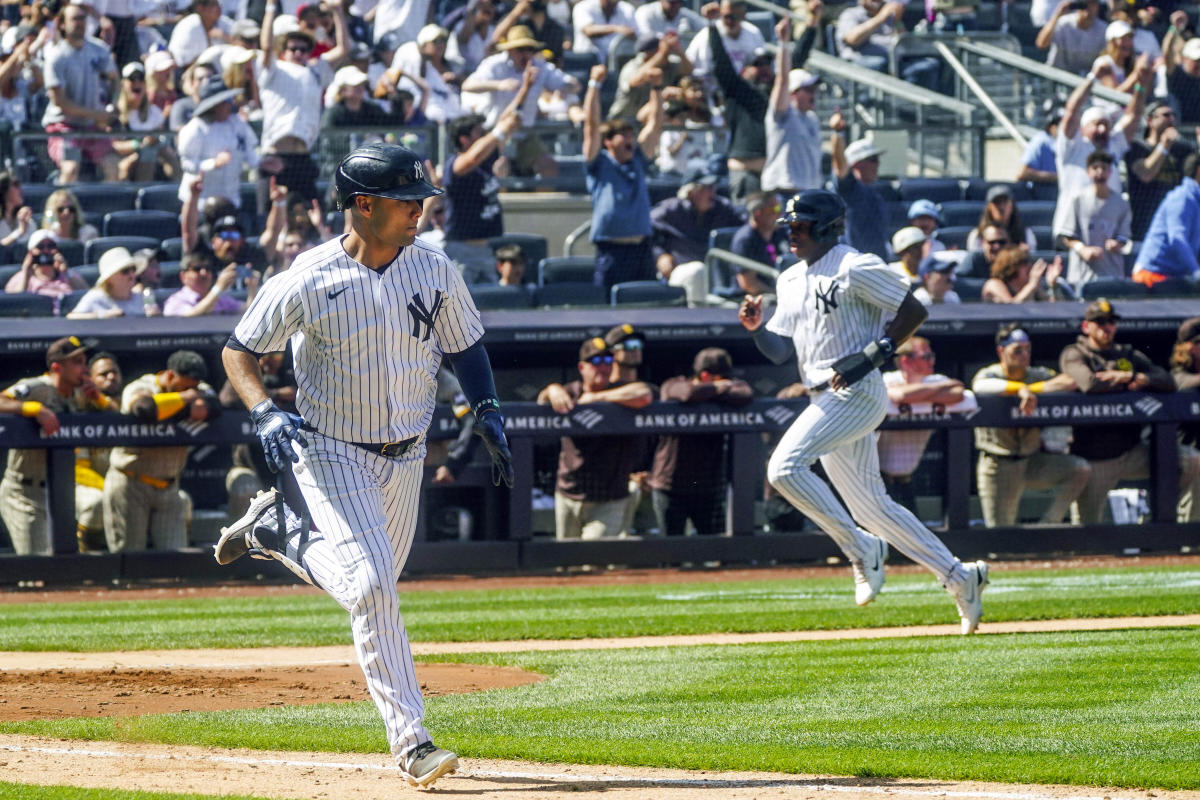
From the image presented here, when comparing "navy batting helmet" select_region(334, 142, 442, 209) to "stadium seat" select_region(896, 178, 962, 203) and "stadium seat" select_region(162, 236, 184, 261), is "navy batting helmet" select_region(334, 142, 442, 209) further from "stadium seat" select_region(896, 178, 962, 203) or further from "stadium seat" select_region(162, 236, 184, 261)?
"stadium seat" select_region(896, 178, 962, 203)

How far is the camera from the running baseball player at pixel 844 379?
24.4ft

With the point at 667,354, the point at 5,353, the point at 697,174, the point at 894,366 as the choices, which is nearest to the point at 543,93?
the point at 697,174

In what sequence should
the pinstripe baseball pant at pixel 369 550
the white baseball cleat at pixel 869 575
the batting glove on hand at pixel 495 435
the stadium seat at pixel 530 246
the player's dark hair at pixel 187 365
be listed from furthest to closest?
the stadium seat at pixel 530 246, the player's dark hair at pixel 187 365, the white baseball cleat at pixel 869 575, the batting glove on hand at pixel 495 435, the pinstripe baseball pant at pixel 369 550

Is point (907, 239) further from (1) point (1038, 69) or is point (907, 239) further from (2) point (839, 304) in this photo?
(2) point (839, 304)

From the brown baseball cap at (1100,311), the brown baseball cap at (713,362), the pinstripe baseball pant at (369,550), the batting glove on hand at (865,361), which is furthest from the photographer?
the brown baseball cap at (1100,311)

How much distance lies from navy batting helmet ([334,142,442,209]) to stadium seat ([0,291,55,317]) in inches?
297

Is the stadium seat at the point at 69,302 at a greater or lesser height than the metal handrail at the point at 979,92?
lesser

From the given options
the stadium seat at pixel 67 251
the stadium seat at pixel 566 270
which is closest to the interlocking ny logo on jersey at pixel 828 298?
the stadium seat at pixel 566 270

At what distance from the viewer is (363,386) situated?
471 cm

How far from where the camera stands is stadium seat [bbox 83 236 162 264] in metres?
12.4

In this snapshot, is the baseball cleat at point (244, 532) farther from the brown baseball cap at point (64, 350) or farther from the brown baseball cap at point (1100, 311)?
the brown baseball cap at point (1100, 311)

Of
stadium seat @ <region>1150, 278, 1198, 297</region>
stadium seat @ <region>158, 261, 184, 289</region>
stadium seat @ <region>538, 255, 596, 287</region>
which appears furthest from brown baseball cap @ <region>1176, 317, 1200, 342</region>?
stadium seat @ <region>158, 261, 184, 289</region>

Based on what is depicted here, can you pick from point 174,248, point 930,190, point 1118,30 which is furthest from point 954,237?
point 174,248

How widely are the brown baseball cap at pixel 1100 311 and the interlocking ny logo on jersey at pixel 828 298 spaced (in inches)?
184
